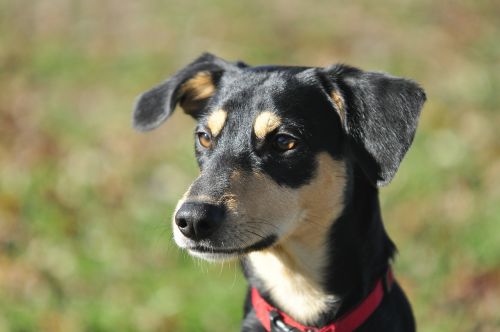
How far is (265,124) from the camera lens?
3.55 m

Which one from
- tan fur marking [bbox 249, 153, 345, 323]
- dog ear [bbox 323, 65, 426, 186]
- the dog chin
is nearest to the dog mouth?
the dog chin

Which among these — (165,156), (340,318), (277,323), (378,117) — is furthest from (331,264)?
(165,156)

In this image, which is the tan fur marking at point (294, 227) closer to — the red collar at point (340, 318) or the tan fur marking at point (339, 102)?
the red collar at point (340, 318)

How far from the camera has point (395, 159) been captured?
11.5 ft

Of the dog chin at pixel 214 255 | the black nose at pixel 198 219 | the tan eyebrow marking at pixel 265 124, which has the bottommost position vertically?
the dog chin at pixel 214 255

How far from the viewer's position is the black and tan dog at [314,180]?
3498mm

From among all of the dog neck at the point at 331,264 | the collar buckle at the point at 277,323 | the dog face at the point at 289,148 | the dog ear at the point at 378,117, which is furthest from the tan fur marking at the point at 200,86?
the collar buckle at the point at 277,323

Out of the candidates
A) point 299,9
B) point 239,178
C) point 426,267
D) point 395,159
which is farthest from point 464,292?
point 299,9

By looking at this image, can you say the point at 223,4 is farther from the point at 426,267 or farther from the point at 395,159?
the point at 395,159

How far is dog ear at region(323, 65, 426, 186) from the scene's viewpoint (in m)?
3.51

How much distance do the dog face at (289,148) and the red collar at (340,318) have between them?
354 millimetres

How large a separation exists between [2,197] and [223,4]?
18.6ft

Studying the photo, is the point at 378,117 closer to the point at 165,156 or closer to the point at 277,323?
the point at 277,323

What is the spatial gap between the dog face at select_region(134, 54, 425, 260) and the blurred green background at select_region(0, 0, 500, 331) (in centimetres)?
195
